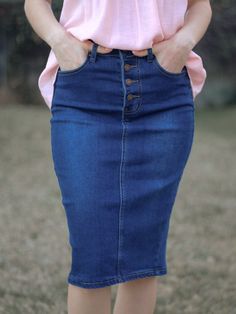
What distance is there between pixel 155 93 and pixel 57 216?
2.42 metres

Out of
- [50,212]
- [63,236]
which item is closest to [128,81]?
[63,236]

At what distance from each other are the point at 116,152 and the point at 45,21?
1.33ft

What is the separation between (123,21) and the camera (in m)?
1.68

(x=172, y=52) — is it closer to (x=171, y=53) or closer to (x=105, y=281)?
(x=171, y=53)

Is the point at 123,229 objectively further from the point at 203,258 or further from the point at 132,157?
the point at 203,258

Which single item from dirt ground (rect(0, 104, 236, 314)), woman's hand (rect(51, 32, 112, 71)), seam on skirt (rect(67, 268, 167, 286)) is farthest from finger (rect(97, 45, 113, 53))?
dirt ground (rect(0, 104, 236, 314))

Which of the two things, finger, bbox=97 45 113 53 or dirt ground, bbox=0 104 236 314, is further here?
dirt ground, bbox=0 104 236 314

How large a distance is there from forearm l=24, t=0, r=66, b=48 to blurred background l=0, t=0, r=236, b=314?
128 centimetres

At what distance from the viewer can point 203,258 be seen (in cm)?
333

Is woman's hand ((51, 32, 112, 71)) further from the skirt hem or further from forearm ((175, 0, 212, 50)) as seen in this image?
the skirt hem

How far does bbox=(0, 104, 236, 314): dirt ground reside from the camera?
2.79 meters

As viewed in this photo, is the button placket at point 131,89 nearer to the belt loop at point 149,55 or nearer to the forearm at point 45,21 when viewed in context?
the belt loop at point 149,55

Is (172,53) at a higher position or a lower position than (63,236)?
higher

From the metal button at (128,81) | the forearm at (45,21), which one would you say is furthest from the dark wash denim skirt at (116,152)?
the forearm at (45,21)
